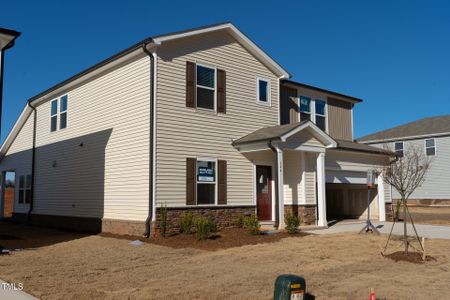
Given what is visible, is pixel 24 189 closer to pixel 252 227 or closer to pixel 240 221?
pixel 240 221

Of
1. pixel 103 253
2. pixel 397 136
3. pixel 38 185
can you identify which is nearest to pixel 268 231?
pixel 103 253

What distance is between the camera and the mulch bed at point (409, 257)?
33.1ft

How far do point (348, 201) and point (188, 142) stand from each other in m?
12.2

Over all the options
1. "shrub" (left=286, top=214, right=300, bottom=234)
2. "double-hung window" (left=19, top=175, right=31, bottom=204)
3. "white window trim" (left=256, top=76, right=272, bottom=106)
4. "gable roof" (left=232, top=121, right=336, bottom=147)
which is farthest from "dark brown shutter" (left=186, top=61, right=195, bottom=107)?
"double-hung window" (left=19, top=175, right=31, bottom=204)

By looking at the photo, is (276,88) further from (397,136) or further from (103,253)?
(397,136)

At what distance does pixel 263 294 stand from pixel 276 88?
12831 mm

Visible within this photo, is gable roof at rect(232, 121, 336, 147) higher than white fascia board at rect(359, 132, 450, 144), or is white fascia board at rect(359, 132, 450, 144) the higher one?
white fascia board at rect(359, 132, 450, 144)

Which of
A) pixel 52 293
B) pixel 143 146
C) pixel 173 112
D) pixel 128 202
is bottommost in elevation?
pixel 52 293

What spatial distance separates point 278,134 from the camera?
51.8 feet

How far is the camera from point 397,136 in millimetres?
39312

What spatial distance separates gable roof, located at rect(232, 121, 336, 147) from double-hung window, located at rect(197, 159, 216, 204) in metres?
1.43

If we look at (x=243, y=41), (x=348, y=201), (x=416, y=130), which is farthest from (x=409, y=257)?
(x=416, y=130)

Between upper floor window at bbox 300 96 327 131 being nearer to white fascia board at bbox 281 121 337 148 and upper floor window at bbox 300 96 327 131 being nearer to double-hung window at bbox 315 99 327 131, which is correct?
double-hung window at bbox 315 99 327 131

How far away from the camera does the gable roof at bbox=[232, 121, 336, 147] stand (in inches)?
621
